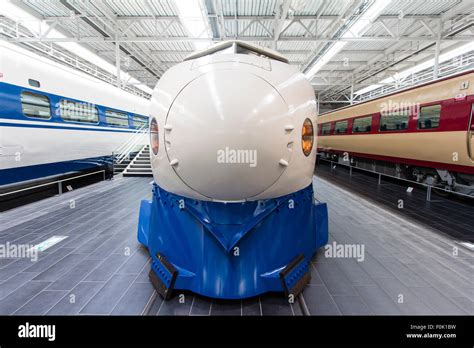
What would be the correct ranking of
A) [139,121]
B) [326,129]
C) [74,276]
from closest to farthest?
[74,276] → [139,121] → [326,129]

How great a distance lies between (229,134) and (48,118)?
6.43 m

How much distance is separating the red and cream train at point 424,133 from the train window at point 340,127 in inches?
36.7

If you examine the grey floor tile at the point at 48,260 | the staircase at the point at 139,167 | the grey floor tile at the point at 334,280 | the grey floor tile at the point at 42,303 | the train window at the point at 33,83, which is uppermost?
the train window at the point at 33,83

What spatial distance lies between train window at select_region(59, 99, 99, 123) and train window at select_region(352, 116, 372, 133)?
918cm

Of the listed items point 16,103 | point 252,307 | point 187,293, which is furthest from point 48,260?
point 16,103

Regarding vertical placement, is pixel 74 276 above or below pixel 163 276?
below

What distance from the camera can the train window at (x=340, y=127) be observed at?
36.4ft

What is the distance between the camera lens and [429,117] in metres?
6.22

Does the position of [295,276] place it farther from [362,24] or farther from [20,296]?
[362,24]

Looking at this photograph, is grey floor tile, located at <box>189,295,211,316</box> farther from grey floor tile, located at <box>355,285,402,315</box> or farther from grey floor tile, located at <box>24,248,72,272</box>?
grey floor tile, located at <box>24,248,72,272</box>

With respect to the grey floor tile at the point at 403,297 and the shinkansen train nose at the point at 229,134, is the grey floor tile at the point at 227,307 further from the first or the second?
the grey floor tile at the point at 403,297

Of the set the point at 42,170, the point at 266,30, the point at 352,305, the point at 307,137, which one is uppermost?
the point at 266,30

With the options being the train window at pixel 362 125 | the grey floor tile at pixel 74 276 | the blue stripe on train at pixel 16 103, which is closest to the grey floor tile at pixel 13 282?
the grey floor tile at pixel 74 276
